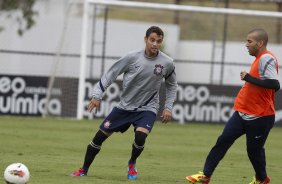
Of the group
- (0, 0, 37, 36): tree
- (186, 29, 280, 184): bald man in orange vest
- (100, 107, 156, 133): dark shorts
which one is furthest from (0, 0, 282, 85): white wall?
(186, 29, 280, 184): bald man in orange vest

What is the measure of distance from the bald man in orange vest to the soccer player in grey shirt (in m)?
1.26

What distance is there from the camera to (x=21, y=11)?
35969 millimetres

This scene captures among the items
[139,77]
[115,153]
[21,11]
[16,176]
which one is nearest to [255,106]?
[139,77]

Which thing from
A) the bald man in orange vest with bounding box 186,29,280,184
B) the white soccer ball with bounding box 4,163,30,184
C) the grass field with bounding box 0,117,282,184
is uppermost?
the bald man in orange vest with bounding box 186,29,280,184

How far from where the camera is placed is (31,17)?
34.8 meters

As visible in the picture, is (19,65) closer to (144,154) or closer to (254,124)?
(144,154)

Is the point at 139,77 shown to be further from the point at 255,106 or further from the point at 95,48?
the point at 95,48

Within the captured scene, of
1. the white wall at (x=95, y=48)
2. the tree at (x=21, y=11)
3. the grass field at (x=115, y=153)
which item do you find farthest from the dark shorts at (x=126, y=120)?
the tree at (x=21, y=11)

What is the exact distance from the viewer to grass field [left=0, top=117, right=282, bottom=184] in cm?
1245

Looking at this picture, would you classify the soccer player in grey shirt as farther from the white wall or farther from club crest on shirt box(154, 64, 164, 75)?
the white wall

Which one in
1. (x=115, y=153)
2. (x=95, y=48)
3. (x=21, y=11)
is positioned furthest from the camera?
(x=21, y=11)

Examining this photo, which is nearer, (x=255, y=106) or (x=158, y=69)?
(x=255, y=106)

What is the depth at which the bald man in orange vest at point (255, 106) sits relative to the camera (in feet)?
35.3

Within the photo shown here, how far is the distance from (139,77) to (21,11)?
2484 cm
